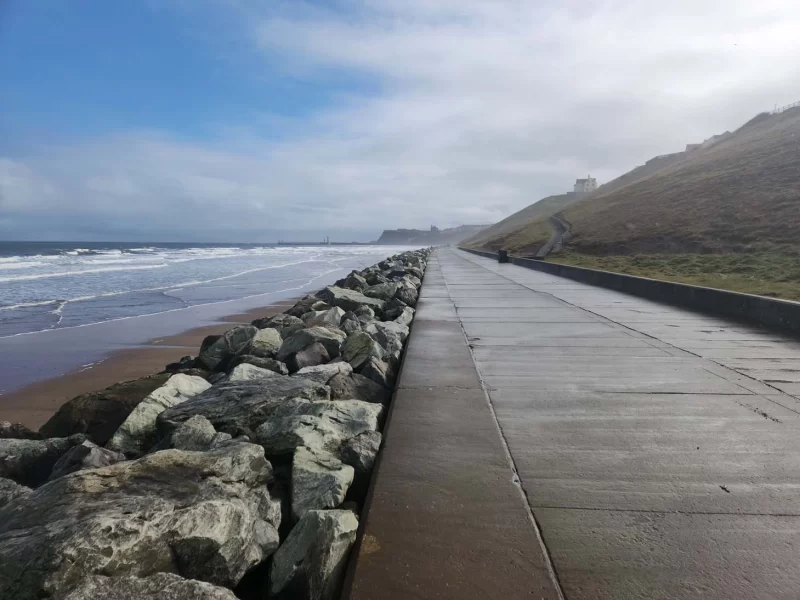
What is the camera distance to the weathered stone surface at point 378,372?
409 cm

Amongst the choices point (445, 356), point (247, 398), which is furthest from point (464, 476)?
point (445, 356)

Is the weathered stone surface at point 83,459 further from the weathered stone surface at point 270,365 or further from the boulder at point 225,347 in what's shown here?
the boulder at point 225,347

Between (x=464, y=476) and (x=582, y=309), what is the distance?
602 cm

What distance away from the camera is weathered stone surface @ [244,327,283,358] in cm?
562

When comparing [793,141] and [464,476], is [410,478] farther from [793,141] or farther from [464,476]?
[793,141]

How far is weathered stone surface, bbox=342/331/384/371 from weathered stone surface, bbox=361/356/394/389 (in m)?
0.25

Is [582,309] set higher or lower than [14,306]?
higher

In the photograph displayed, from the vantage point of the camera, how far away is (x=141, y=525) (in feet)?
5.97

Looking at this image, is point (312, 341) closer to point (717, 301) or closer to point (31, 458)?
point (31, 458)

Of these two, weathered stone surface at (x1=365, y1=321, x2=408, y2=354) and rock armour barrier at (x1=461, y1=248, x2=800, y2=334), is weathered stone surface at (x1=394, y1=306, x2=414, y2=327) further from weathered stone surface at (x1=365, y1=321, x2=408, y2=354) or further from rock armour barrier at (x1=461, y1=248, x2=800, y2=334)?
rock armour barrier at (x1=461, y1=248, x2=800, y2=334)

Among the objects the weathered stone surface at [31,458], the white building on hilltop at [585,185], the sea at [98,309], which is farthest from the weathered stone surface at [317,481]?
the white building on hilltop at [585,185]

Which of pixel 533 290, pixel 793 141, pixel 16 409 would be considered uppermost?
pixel 793 141

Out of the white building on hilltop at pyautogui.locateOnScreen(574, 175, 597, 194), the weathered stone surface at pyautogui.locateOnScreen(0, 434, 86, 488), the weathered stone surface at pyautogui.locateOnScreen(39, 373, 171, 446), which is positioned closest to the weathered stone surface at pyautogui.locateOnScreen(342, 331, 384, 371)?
the weathered stone surface at pyautogui.locateOnScreen(39, 373, 171, 446)

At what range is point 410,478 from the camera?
226cm
